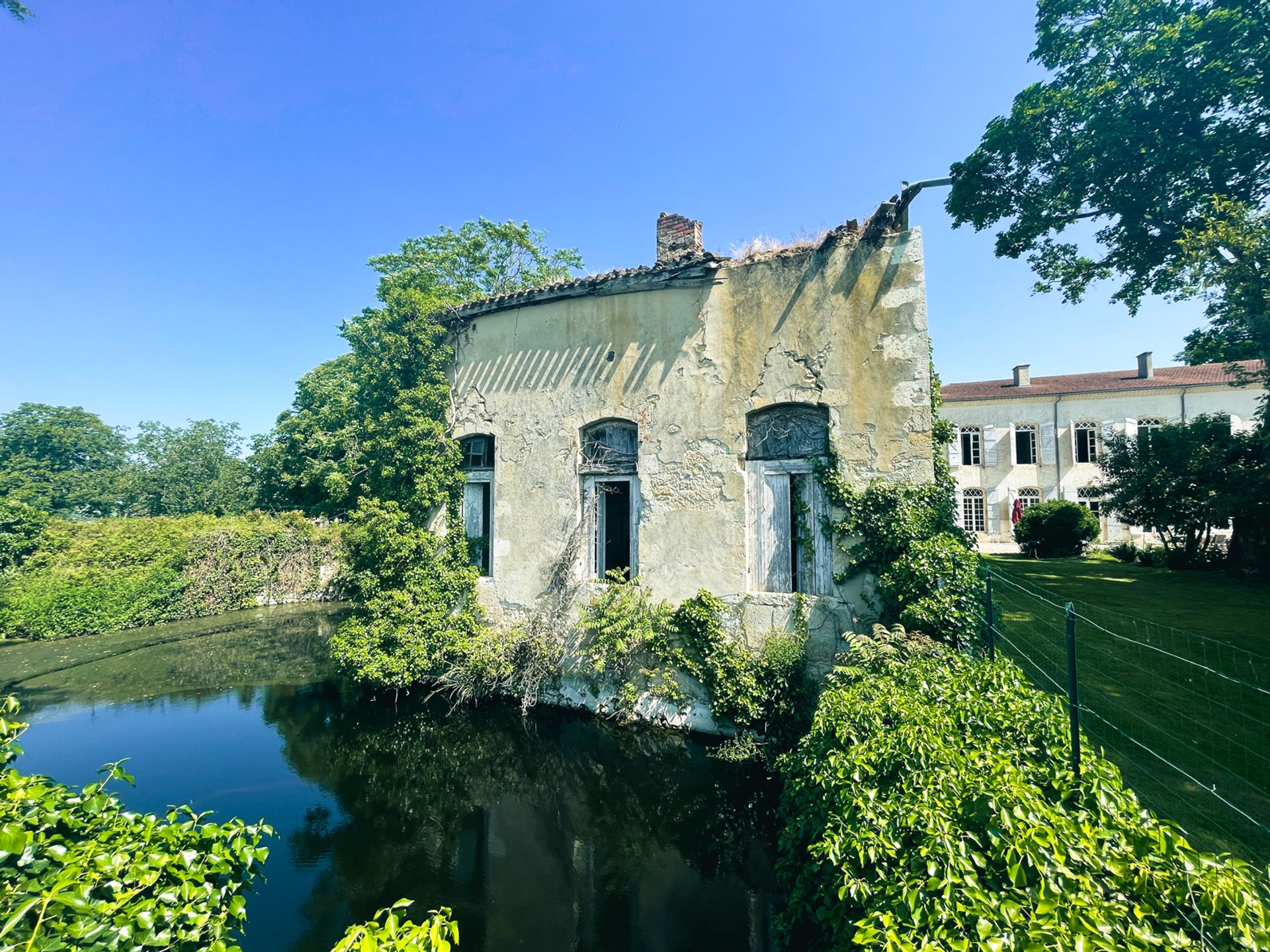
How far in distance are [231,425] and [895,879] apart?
2348 inches

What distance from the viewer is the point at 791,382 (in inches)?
277

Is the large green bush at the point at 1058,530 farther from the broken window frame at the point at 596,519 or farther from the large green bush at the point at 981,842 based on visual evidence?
the large green bush at the point at 981,842

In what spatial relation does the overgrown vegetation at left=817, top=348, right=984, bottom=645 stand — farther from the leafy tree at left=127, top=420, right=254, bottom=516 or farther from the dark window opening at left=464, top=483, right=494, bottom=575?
the leafy tree at left=127, top=420, right=254, bottom=516

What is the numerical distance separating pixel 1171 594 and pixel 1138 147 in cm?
1067

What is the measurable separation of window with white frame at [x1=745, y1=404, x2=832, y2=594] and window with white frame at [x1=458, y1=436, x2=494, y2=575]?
4680 mm

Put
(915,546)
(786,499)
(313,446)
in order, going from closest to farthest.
Result: (915,546), (786,499), (313,446)

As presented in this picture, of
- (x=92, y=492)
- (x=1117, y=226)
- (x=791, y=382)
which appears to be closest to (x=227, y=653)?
(x=791, y=382)

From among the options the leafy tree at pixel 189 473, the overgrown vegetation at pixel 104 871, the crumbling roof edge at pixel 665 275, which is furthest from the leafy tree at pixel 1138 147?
the leafy tree at pixel 189 473

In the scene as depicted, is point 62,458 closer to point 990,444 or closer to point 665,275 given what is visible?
point 665,275

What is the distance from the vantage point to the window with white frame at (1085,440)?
25.8 metres

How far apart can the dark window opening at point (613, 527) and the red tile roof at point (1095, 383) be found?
1017 inches

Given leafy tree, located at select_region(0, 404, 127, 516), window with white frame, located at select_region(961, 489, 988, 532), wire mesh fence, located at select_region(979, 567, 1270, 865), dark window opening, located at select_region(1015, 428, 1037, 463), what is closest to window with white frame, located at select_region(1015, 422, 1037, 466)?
dark window opening, located at select_region(1015, 428, 1037, 463)

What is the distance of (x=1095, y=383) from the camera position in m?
26.8

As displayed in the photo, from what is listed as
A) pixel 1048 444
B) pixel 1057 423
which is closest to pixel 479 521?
pixel 1048 444
